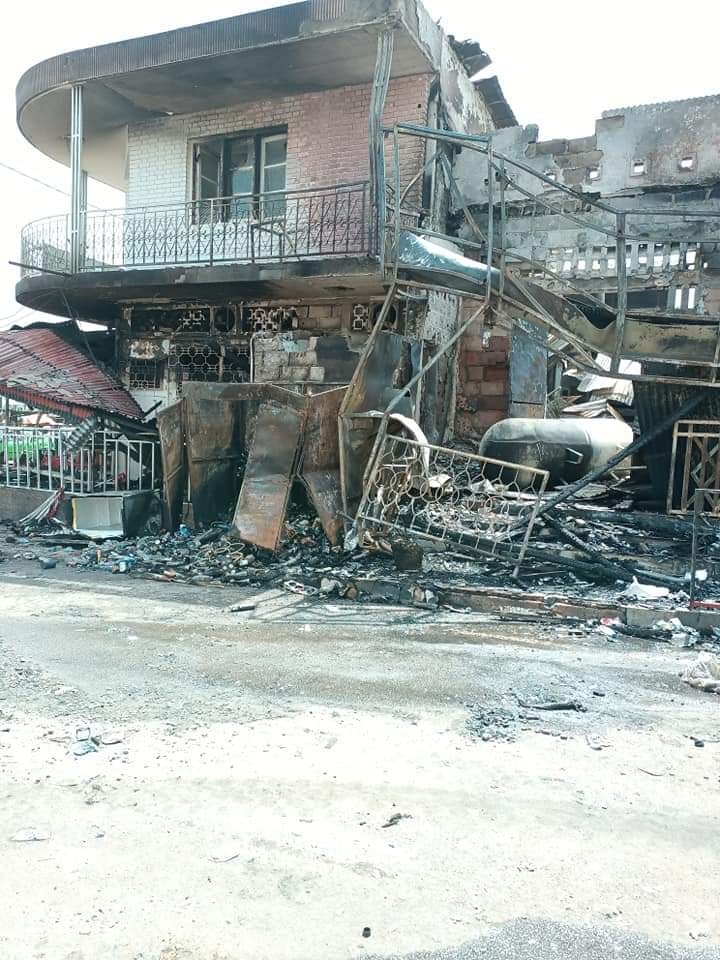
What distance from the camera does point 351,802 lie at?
2871 millimetres

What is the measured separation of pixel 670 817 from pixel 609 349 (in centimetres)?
496

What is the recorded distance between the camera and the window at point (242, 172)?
11.4m

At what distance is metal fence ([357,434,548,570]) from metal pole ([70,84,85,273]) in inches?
287

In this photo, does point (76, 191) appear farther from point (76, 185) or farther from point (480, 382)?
point (480, 382)

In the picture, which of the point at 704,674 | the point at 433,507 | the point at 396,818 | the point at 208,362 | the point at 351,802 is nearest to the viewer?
the point at 396,818

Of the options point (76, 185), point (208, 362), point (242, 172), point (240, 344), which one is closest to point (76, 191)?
point (76, 185)

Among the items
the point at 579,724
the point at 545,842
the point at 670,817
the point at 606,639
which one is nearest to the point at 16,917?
the point at 545,842

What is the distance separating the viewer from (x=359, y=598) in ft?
21.6

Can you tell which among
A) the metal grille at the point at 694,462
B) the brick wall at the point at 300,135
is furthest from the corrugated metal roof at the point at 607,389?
the brick wall at the point at 300,135

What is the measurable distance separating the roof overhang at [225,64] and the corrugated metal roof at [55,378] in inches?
166

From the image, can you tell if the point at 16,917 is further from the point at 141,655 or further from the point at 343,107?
the point at 343,107

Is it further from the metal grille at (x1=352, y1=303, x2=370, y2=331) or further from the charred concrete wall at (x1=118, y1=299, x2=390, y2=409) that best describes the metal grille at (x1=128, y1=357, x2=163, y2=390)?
the metal grille at (x1=352, y1=303, x2=370, y2=331)

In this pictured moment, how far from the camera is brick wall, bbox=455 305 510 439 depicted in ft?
34.9

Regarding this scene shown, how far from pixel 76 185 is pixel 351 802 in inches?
469
